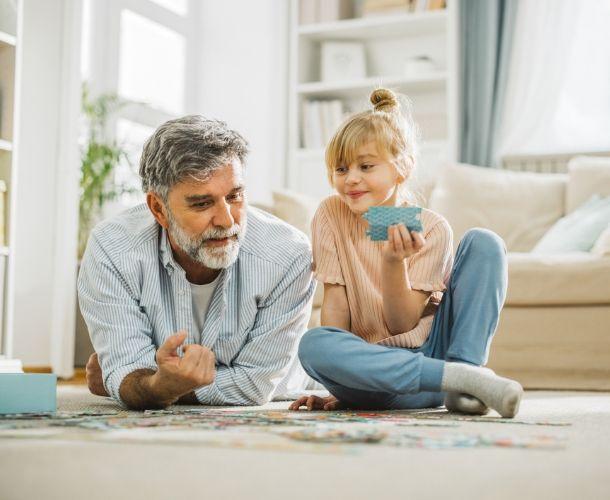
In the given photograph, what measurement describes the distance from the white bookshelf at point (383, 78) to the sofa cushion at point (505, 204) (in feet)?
2.78

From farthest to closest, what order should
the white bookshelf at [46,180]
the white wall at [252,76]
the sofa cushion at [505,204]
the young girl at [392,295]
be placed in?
1. the white wall at [252,76]
2. the sofa cushion at [505,204]
3. the white bookshelf at [46,180]
4. the young girl at [392,295]

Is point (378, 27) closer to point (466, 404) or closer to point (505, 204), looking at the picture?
point (505, 204)

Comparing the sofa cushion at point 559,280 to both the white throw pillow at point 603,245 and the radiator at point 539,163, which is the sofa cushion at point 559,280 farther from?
the radiator at point 539,163

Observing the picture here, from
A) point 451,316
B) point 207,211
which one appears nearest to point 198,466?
point 207,211

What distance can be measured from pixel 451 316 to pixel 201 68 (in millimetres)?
3743

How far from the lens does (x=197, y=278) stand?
1893mm

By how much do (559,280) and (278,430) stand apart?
1.82m

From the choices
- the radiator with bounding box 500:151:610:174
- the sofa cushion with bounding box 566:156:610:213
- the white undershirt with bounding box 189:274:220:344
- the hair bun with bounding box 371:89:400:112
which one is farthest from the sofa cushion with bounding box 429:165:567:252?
the white undershirt with bounding box 189:274:220:344

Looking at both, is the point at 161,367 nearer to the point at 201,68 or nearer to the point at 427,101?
the point at 427,101

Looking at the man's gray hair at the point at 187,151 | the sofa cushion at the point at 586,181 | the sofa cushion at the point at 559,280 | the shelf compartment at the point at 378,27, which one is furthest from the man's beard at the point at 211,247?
the shelf compartment at the point at 378,27

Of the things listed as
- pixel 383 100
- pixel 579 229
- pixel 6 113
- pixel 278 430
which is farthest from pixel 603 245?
pixel 6 113

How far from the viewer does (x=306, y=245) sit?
6.38ft

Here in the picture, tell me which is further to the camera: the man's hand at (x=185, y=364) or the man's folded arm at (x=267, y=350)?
the man's folded arm at (x=267, y=350)

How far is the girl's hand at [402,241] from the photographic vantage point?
1.58 metres
